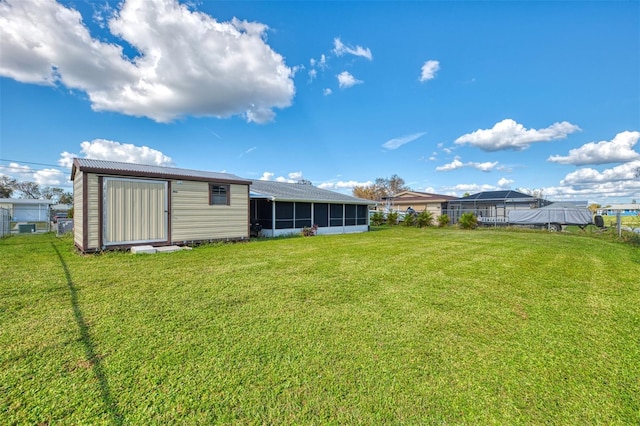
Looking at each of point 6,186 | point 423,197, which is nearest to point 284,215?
point 423,197

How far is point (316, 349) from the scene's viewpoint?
2518 mm

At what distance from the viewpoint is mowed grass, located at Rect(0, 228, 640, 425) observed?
1787mm

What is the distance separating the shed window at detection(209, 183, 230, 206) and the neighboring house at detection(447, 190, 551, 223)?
16.7m

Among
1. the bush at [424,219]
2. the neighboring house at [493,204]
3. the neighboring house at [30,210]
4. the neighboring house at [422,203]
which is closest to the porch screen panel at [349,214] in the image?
the bush at [424,219]

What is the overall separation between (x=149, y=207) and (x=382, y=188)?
122ft

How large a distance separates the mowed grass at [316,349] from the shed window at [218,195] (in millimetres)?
4938

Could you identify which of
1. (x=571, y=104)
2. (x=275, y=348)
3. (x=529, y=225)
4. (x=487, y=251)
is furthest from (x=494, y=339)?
(x=571, y=104)

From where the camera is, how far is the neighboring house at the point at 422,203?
23.9 meters

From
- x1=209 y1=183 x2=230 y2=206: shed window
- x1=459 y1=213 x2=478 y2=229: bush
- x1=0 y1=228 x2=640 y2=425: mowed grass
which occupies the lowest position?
x1=0 y1=228 x2=640 y2=425: mowed grass

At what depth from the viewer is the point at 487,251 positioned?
8.50 metres

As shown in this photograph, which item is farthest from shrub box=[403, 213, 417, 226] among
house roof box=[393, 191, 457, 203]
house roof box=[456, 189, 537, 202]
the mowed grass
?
the mowed grass

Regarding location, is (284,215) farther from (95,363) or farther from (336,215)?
(95,363)

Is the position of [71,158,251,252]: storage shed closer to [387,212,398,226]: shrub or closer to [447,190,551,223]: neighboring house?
[387,212,398,226]: shrub

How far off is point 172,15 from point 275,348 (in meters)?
11.0
